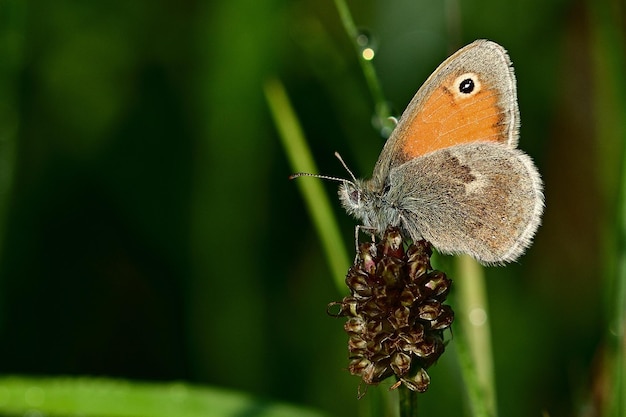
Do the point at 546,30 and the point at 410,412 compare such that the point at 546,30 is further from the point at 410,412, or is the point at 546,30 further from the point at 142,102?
the point at 410,412

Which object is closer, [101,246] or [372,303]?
[372,303]

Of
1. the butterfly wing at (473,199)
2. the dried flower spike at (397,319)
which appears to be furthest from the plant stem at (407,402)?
the butterfly wing at (473,199)

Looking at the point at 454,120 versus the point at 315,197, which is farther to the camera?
the point at 315,197

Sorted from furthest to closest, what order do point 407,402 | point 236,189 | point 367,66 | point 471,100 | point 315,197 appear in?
1. point 236,189
2. point 315,197
3. point 471,100
4. point 367,66
5. point 407,402

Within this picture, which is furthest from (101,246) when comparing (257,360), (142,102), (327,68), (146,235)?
(327,68)

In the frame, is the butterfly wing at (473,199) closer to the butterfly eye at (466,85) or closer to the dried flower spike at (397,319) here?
the butterfly eye at (466,85)

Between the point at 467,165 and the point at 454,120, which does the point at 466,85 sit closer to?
the point at 454,120

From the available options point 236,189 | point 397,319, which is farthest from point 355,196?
point 236,189
